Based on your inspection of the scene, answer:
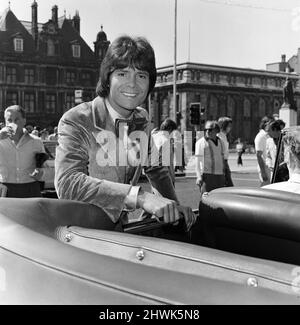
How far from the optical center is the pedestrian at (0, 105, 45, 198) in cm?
495

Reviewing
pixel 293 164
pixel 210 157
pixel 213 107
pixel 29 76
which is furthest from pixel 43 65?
pixel 293 164

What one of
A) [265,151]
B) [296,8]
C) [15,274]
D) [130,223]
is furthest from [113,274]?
[265,151]

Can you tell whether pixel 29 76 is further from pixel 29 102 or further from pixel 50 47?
pixel 50 47

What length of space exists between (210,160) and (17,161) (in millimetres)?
2911

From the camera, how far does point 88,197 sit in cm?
191

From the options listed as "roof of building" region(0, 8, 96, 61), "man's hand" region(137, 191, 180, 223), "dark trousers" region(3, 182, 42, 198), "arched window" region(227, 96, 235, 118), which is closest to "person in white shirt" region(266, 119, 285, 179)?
"dark trousers" region(3, 182, 42, 198)

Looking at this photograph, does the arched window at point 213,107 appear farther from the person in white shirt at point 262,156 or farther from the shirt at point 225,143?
the person in white shirt at point 262,156

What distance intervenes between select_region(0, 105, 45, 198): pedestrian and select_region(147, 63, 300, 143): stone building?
4154 cm

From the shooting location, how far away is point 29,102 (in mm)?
46844

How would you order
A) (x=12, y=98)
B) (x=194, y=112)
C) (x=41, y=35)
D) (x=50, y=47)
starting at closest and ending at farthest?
(x=194, y=112), (x=12, y=98), (x=41, y=35), (x=50, y=47)

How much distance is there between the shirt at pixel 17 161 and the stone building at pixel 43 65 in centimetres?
4065

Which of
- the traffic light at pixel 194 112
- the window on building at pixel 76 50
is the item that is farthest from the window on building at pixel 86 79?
the traffic light at pixel 194 112
